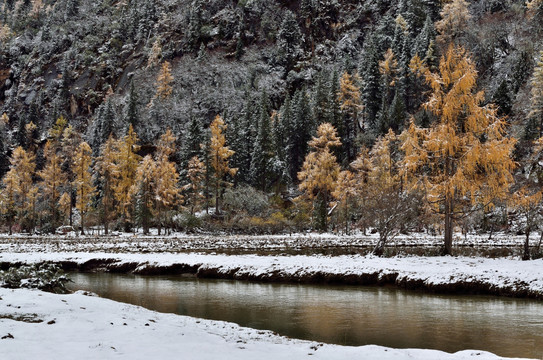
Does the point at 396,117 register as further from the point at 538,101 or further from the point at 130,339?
the point at 130,339

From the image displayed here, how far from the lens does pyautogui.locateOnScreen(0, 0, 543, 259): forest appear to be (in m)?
22.1

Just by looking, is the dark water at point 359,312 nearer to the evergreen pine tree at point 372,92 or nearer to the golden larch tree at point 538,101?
the golden larch tree at point 538,101

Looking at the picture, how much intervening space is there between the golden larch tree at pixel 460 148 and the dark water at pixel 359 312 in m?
6.49

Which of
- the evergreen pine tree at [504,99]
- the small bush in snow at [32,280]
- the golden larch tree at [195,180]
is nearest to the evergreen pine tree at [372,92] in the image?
the evergreen pine tree at [504,99]

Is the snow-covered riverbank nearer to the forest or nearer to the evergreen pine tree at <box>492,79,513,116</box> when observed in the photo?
the forest

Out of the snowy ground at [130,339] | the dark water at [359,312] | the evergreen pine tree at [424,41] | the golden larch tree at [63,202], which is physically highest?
the evergreen pine tree at [424,41]

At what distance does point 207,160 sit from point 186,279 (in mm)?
41604

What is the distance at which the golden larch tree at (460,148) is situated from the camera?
66.0 feet

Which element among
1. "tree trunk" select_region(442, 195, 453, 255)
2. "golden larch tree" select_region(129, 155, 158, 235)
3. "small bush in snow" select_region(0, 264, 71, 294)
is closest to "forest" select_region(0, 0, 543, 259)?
"tree trunk" select_region(442, 195, 453, 255)

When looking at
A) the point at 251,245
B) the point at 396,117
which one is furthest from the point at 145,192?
the point at 396,117

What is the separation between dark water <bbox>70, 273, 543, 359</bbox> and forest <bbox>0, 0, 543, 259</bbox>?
23.4 feet

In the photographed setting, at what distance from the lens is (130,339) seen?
760cm

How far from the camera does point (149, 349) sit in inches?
278

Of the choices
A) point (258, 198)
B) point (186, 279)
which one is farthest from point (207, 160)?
point (186, 279)
